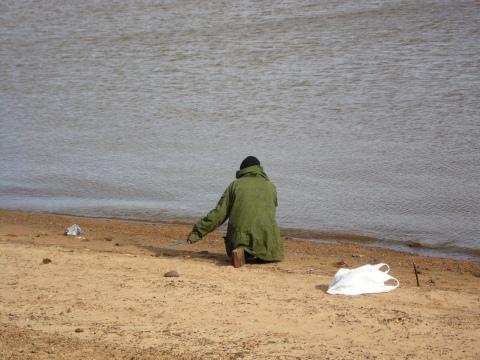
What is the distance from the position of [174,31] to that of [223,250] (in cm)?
1552

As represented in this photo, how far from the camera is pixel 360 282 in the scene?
7.74 m

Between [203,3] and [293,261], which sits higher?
[203,3]

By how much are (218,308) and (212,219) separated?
5.34 feet

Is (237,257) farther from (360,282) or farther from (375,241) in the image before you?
(375,241)

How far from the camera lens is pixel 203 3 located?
91.9ft

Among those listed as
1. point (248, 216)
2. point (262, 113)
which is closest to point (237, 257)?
point (248, 216)

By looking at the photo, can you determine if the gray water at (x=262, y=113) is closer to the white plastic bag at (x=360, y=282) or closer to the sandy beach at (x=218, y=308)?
the sandy beach at (x=218, y=308)

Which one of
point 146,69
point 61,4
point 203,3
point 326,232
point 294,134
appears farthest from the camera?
point 61,4

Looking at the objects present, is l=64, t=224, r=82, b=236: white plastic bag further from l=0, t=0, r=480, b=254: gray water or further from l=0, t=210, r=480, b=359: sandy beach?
l=0, t=0, r=480, b=254: gray water

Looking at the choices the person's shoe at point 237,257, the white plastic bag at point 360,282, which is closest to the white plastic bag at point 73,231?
the person's shoe at point 237,257

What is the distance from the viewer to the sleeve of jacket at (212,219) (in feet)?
29.2

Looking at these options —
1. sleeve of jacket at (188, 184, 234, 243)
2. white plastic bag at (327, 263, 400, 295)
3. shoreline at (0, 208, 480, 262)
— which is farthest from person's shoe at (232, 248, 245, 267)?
shoreline at (0, 208, 480, 262)

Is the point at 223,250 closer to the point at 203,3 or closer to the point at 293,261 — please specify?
the point at 293,261

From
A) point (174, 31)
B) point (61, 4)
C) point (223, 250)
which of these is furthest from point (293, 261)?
point (61, 4)
